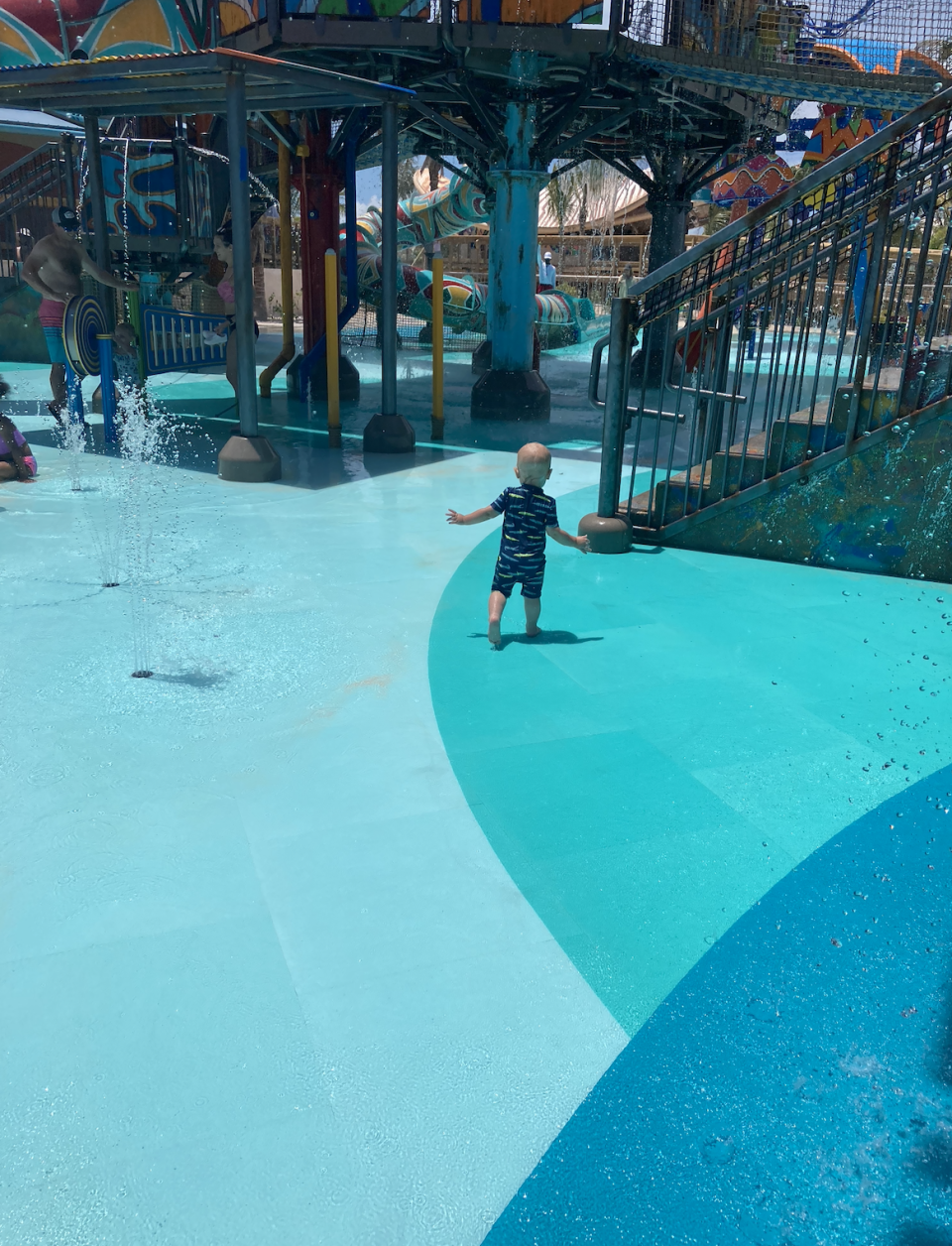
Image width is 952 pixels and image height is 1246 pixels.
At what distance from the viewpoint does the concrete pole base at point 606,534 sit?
23.1 ft

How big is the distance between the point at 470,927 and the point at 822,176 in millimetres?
5142

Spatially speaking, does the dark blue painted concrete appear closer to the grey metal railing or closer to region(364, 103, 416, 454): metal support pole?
the grey metal railing

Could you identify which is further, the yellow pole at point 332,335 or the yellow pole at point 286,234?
the yellow pole at point 286,234

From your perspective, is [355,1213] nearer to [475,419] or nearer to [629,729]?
[629,729]

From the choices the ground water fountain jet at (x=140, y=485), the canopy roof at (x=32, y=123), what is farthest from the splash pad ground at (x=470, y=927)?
the canopy roof at (x=32, y=123)

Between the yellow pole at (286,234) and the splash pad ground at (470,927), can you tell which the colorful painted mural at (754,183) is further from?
the splash pad ground at (470,927)

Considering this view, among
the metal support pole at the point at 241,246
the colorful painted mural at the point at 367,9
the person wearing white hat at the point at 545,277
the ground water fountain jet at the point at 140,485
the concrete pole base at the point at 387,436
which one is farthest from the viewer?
the person wearing white hat at the point at 545,277

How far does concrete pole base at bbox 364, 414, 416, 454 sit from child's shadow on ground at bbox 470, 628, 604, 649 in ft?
17.8

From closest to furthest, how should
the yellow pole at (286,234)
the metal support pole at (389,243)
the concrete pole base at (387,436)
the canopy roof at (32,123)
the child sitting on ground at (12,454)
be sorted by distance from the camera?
the child sitting on ground at (12,454) < the metal support pole at (389,243) < the concrete pole base at (387,436) < the yellow pole at (286,234) < the canopy roof at (32,123)

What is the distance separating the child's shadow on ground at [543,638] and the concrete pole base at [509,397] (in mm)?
7999

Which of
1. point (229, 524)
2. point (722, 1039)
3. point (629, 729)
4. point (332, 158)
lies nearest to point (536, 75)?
point (332, 158)

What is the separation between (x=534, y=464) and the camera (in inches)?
193

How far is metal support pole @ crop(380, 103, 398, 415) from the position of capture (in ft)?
30.6

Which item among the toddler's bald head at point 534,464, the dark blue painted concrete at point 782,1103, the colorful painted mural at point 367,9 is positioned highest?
the colorful painted mural at point 367,9
